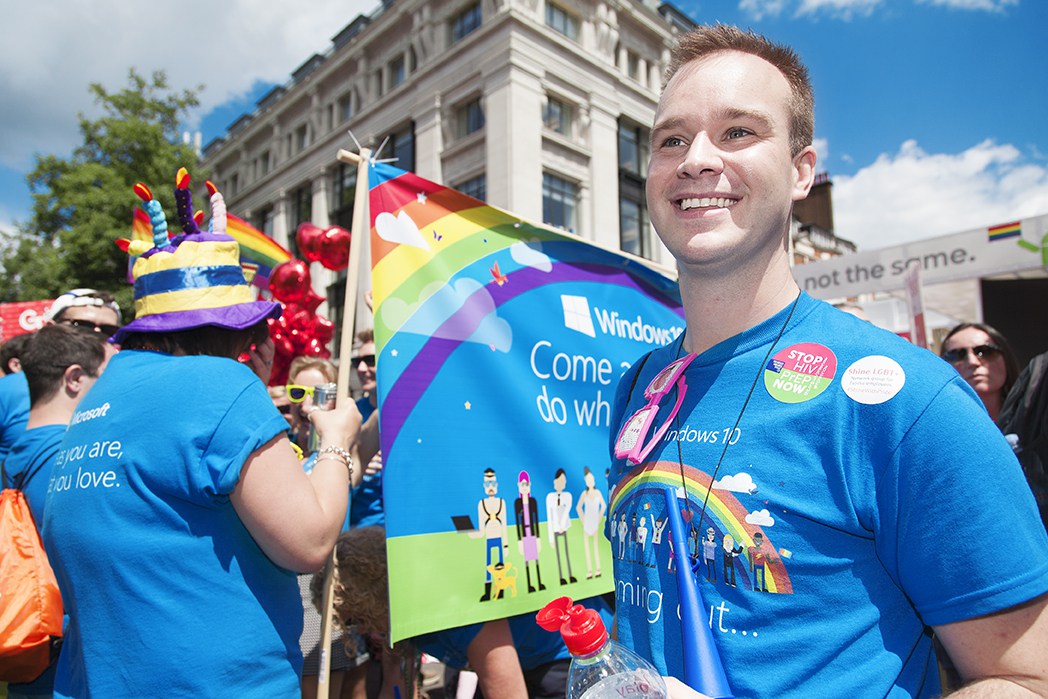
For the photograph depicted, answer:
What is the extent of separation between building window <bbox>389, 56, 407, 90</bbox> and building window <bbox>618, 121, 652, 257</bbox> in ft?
25.2

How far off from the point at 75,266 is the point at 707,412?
20.6 m

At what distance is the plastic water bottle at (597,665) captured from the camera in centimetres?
98

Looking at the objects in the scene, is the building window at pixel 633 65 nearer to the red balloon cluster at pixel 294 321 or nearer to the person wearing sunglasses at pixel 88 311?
the red balloon cluster at pixel 294 321

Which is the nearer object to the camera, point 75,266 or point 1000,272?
point 1000,272

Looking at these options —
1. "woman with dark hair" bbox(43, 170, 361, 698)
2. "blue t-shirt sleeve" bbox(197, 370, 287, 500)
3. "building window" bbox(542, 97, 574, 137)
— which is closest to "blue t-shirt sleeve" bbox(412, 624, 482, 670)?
"woman with dark hair" bbox(43, 170, 361, 698)

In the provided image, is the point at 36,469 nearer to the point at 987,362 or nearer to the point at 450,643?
the point at 450,643

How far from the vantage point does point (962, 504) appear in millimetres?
917

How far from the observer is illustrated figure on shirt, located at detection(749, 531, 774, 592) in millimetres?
1068

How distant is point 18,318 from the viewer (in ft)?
23.5

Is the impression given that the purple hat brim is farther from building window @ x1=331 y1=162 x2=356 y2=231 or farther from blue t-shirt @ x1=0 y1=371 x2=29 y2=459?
building window @ x1=331 y1=162 x2=356 y2=231

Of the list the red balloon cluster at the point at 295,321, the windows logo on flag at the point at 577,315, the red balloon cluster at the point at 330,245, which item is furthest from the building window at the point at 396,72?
the windows logo on flag at the point at 577,315

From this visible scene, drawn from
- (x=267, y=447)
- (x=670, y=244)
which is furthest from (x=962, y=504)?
(x=267, y=447)

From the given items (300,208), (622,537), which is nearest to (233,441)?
(622,537)

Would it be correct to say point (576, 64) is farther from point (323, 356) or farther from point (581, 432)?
point (581, 432)
